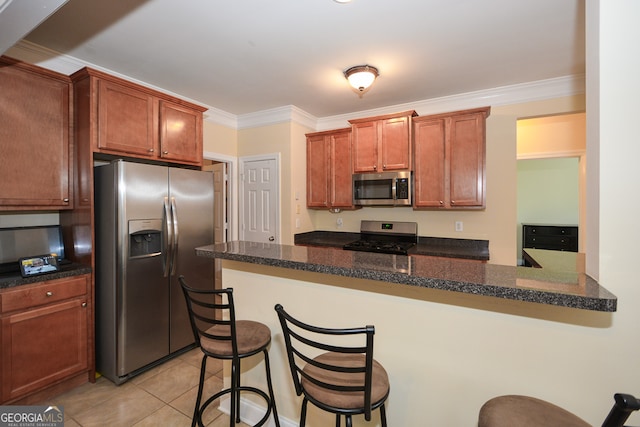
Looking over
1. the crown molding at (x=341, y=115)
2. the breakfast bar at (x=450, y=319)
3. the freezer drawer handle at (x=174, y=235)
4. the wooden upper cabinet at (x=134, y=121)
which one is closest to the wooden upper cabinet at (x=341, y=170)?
the crown molding at (x=341, y=115)

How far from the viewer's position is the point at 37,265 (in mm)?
2100

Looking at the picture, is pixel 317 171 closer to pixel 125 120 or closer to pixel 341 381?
pixel 125 120

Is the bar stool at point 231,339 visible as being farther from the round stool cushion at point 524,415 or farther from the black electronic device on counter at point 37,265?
the black electronic device on counter at point 37,265

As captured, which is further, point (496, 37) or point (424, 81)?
point (424, 81)

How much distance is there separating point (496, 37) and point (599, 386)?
232cm

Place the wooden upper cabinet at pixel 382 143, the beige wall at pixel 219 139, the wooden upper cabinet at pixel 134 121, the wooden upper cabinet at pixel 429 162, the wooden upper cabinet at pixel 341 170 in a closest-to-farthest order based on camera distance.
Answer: the wooden upper cabinet at pixel 134 121 < the wooden upper cabinet at pixel 429 162 < the wooden upper cabinet at pixel 382 143 < the beige wall at pixel 219 139 < the wooden upper cabinet at pixel 341 170

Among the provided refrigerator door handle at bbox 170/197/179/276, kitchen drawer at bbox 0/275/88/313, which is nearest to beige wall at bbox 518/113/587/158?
refrigerator door handle at bbox 170/197/179/276

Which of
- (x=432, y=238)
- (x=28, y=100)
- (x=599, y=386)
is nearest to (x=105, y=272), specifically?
(x=28, y=100)

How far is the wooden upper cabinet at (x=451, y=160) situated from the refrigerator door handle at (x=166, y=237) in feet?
8.60

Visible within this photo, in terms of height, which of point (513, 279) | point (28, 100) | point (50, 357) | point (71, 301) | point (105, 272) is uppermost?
point (28, 100)

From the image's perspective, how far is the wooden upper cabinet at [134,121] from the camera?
7.56ft

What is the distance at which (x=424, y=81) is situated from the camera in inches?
118

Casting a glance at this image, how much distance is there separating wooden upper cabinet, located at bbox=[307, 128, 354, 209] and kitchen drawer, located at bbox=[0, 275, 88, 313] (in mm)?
2614

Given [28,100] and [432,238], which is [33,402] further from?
[432,238]
